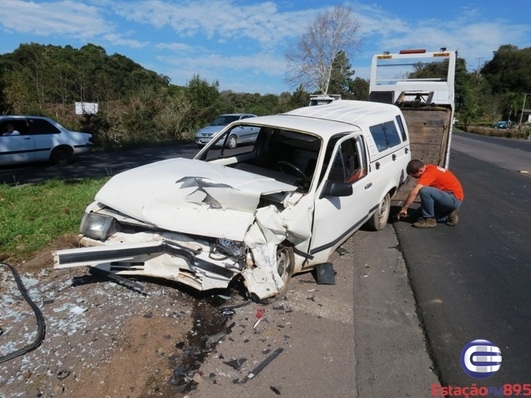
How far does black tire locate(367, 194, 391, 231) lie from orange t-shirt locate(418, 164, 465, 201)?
0.66m

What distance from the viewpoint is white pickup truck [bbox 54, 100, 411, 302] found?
11.0 ft

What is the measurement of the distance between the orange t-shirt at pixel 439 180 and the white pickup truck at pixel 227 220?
178cm

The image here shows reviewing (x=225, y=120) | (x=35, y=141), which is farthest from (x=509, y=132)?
(x=35, y=141)

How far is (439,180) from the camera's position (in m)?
6.43

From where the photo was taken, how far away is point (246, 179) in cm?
409

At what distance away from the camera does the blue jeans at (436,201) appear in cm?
632

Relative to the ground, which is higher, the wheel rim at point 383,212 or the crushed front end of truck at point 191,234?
the crushed front end of truck at point 191,234

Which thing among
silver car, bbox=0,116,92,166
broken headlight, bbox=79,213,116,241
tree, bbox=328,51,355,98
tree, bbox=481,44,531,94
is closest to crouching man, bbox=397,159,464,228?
broken headlight, bbox=79,213,116,241

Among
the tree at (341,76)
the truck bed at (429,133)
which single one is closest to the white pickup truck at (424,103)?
the truck bed at (429,133)

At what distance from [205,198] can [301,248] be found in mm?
1116

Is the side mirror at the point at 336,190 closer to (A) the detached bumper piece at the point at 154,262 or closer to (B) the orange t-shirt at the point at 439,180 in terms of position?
(A) the detached bumper piece at the point at 154,262

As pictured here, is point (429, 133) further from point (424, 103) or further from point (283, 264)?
point (283, 264)

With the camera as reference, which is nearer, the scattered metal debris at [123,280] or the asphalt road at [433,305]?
the asphalt road at [433,305]

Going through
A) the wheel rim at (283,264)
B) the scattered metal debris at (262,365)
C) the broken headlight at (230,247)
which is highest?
the broken headlight at (230,247)
